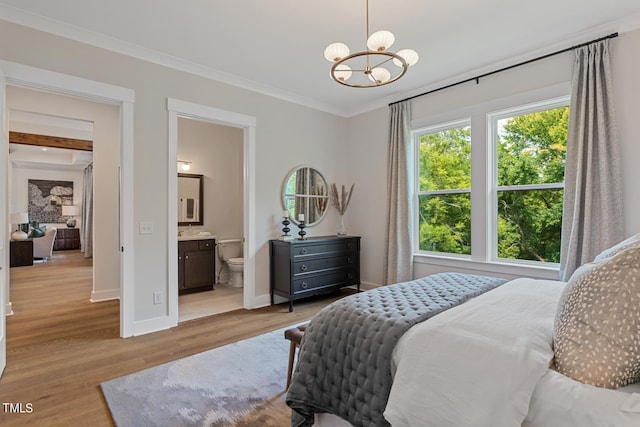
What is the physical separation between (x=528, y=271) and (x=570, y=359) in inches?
102

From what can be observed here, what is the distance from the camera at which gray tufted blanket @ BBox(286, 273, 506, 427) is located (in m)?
1.36

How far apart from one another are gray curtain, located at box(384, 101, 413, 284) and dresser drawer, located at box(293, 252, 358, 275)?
1.80 ft

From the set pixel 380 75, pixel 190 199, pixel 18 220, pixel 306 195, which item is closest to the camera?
pixel 380 75

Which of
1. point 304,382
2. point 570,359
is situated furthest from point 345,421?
point 570,359

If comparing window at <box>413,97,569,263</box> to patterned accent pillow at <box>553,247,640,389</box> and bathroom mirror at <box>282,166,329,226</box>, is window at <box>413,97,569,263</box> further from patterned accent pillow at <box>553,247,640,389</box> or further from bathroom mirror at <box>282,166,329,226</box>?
patterned accent pillow at <box>553,247,640,389</box>

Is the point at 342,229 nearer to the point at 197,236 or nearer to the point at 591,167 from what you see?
the point at 197,236

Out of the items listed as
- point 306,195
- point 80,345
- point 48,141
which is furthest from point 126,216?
point 48,141

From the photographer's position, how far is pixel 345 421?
1523mm

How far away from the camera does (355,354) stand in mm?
1449

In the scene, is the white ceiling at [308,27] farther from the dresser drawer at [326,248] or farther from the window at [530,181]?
the dresser drawer at [326,248]

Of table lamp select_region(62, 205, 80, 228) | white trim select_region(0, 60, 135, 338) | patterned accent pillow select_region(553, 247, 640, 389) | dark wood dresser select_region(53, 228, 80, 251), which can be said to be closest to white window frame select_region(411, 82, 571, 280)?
patterned accent pillow select_region(553, 247, 640, 389)

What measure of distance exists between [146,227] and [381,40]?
9.09 ft

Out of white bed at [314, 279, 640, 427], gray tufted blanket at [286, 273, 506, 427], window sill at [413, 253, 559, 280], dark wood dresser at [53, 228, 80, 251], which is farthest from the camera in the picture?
dark wood dresser at [53, 228, 80, 251]

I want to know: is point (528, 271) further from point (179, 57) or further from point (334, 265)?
point (179, 57)
